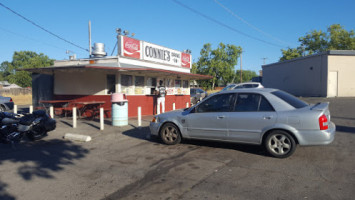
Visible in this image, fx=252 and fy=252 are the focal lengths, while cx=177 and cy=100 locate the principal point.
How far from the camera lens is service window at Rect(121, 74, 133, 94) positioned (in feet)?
42.5

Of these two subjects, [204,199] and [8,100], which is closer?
[204,199]

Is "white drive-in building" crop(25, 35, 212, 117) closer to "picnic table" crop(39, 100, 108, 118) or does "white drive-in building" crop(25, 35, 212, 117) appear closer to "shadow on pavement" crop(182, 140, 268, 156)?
"picnic table" crop(39, 100, 108, 118)

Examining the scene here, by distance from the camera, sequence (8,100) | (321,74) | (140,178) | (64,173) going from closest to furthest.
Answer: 1. (140,178)
2. (64,173)
3. (8,100)
4. (321,74)

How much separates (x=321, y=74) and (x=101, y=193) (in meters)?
25.3

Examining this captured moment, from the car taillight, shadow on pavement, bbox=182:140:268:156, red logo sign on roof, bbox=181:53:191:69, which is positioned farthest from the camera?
red logo sign on roof, bbox=181:53:191:69

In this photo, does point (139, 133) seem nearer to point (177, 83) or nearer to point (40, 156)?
point (40, 156)

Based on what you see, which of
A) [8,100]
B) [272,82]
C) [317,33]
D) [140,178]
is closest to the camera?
[140,178]

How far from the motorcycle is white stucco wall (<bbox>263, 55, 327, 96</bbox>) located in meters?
23.7

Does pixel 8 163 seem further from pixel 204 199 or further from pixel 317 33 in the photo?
pixel 317 33

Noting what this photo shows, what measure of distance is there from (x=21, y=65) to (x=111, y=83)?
75.0m

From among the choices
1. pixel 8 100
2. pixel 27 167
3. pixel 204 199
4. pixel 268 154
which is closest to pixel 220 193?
pixel 204 199

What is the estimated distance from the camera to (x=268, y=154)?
5.76m

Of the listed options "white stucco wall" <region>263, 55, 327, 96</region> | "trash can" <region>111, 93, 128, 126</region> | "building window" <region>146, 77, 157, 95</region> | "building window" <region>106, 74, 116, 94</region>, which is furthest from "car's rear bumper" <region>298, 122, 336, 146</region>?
"white stucco wall" <region>263, 55, 327, 96</region>

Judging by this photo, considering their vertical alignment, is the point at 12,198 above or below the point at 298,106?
below
